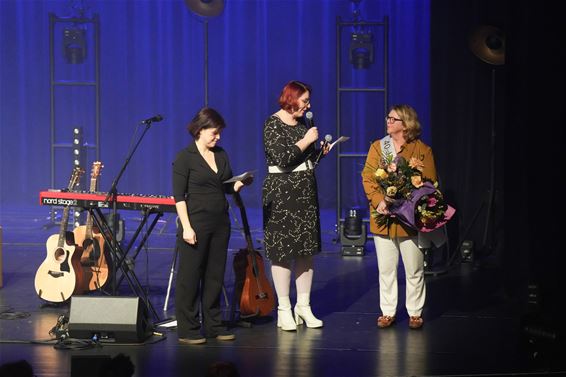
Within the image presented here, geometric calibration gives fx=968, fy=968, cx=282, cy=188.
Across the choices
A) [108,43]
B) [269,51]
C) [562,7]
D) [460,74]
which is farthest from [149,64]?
[562,7]

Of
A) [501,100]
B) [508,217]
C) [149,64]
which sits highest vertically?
[149,64]

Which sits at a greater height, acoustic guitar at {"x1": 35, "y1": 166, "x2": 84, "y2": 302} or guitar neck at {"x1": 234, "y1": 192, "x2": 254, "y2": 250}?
guitar neck at {"x1": 234, "y1": 192, "x2": 254, "y2": 250}

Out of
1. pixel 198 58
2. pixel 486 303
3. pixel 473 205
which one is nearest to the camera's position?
pixel 486 303

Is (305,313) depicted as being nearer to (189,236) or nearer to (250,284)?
(250,284)

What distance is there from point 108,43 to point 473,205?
21.9ft

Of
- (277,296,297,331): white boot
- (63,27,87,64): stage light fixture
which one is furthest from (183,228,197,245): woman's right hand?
(63,27,87,64): stage light fixture

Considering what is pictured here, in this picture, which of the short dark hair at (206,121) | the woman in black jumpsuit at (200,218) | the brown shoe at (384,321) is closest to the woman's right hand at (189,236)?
the woman in black jumpsuit at (200,218)

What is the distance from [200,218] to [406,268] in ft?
4.79

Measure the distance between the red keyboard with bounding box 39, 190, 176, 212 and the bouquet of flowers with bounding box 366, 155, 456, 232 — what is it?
148 centimetres

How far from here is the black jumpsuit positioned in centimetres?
605

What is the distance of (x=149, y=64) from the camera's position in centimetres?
1430

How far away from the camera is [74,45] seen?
12469 millimetres

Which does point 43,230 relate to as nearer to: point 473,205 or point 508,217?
point 473,205

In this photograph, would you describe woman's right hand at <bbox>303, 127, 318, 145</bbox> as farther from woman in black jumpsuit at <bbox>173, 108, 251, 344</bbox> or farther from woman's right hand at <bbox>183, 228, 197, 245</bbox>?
woman's right hand at <bbox>183, 228, 197, 245</bbox>
